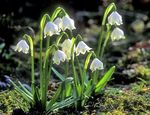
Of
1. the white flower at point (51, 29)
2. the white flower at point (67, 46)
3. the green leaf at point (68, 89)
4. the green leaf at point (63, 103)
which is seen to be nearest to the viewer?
the white flower at point (51, 29)

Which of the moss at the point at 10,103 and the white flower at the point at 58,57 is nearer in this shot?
the white flower at the point at 58,57

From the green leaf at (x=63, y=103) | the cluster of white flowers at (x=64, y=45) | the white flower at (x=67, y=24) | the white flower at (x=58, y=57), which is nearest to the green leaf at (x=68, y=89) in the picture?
the green leaf at (x=63, y=103)

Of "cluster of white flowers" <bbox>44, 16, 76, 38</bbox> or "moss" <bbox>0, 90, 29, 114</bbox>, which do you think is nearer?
"cluster of white flowers" <bbox>44, 16, 76, 38</bbox>

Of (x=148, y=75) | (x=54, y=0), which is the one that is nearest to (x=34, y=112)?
(x=148, y=75)

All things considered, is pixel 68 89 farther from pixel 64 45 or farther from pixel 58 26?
pixel 58 26

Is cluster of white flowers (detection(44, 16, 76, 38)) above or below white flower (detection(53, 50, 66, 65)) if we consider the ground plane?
above

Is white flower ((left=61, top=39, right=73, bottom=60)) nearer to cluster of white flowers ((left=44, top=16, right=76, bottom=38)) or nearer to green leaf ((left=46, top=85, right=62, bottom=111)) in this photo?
cluster of white flowers ((left=44, top=16, right=76, bottom=38))

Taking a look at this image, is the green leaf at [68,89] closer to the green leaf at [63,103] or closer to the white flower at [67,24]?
the green leaf at [63,103]

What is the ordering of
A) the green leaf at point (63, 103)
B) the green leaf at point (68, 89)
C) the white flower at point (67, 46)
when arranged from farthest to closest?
the green leaf at point (68, 89) → the green leaf at point (63, 103) → the white flower at point (67, 46)

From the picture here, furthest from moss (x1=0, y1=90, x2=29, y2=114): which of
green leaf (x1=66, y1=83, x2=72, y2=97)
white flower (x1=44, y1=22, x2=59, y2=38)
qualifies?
white flower (x1=44, y1=22, x2=59, y2=38)
